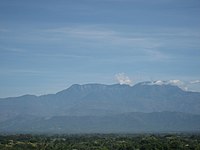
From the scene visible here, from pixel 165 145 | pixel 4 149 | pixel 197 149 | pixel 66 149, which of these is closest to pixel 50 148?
pixel 66 149

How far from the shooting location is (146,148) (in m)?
143

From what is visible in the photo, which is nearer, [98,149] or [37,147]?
[98,149]

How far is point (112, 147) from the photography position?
490 feet

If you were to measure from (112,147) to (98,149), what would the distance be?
13798 mm

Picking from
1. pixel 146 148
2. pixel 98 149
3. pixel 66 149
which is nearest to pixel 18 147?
pixel 66 149

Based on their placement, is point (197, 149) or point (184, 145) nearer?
point (197, 149)

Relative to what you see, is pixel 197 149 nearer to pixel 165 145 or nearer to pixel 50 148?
pixel 165 145

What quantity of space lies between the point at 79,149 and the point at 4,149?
24.5m

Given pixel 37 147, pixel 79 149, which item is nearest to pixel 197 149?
pixel 79 149

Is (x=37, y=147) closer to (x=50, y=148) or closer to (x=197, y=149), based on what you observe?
(x=50, y=148)

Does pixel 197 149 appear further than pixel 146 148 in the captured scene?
No

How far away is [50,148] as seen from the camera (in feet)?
466

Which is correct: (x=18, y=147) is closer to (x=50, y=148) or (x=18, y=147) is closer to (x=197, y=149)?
(x=50, y=148)

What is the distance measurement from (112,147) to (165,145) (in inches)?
722
